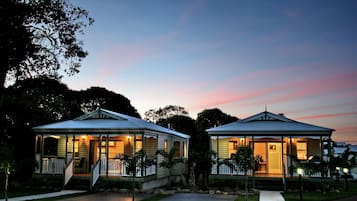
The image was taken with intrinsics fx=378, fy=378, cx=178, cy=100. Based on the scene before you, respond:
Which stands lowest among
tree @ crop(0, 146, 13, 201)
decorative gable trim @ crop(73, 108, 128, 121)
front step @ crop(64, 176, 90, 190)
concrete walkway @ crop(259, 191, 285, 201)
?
concrete walkway @ crop(259, 191, 285, 201)

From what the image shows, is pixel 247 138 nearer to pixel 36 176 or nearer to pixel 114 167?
pixel 114 167

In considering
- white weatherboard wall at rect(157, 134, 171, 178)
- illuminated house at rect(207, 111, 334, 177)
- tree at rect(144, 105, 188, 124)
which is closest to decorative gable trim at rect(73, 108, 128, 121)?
white weatherboard wall at rect(157, 134, 171, 178)

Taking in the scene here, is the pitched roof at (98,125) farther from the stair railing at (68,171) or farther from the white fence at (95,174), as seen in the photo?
the white fence at (95,174)

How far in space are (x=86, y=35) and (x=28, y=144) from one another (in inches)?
436

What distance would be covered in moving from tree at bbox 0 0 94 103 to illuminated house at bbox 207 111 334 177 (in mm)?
9736

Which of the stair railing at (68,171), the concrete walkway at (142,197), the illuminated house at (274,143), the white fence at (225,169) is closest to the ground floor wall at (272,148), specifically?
the illuminated house at (274,143)

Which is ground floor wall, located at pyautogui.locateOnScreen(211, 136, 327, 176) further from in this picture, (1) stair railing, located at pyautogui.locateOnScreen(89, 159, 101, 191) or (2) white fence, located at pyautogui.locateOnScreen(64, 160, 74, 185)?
(2) white fence, located at pyautogui.locateOnScreen(64, 160, 74, 185)

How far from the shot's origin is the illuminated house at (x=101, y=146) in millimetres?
21203

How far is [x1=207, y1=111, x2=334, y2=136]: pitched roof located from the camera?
22297mm

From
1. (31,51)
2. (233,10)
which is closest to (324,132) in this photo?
(233,10)

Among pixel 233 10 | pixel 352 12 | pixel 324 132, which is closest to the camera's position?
pixel 352 12

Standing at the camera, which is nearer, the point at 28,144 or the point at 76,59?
the point at 76,59

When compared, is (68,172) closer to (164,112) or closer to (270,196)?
(270,196)

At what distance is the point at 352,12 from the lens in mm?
18484
